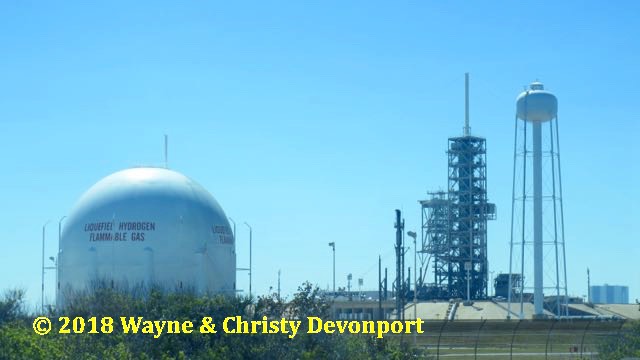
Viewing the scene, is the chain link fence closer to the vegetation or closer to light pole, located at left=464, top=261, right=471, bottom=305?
the vegetation

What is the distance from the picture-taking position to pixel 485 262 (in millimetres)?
111688

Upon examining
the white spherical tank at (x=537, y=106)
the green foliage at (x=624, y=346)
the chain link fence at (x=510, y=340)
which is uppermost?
the white spherical tank at (x=537, y=106)

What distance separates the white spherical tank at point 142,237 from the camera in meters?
46.0

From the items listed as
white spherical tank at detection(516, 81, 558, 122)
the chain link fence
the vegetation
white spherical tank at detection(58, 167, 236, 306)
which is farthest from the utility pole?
white spherical tank at detection(516, 81, 558, 122)

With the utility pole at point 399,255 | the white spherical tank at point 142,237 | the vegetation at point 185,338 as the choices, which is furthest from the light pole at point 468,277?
the vegetation at point 185,338

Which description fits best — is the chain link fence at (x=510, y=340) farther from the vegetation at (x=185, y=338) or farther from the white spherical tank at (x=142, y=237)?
the vegetation at (x=185, y=338)

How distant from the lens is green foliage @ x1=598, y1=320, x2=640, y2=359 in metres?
39.5

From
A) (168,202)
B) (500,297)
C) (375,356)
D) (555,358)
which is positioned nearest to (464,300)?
(500,297)

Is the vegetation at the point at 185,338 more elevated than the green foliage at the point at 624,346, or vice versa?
the vegetation at the point at 185,338

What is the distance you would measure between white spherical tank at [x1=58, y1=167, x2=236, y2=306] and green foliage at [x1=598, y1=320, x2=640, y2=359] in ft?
58.1

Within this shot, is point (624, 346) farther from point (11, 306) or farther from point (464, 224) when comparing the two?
point (464, 224)

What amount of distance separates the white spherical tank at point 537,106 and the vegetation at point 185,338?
53522mm

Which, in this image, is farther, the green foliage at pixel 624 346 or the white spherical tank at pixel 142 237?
the white spherical tank at pixel 142 237

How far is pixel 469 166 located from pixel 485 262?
10936mm
